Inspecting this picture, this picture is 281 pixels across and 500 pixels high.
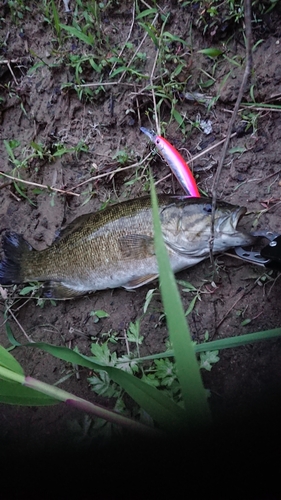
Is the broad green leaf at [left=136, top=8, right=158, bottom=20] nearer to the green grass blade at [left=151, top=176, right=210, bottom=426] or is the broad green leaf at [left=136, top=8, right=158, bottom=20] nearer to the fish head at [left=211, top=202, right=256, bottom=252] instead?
the fish head at [left=211, top=202, right=256, bottom=252]

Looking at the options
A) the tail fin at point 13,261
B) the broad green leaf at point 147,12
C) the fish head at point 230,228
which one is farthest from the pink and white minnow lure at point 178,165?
the tail fin at point 13,261

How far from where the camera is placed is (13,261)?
3.22 metres

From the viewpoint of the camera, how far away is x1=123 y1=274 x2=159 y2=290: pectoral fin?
9.19ft

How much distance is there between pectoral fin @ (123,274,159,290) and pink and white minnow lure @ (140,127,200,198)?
63 centimetres

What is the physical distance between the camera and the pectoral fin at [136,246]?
274 centimetres

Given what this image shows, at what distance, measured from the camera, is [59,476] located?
4.25ft

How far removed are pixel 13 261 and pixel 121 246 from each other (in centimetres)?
97

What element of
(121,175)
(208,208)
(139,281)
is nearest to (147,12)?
(121,175)

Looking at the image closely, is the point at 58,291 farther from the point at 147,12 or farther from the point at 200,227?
the point at 147,12

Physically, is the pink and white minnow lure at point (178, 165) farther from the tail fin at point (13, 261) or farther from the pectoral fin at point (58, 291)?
the tail fin at point (13, 261)

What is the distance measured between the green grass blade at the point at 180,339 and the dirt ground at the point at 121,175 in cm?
83

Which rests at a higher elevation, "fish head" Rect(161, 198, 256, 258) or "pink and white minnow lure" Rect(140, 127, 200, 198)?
"pink and white minnow lure" Rect(140, 127, 200, 198)

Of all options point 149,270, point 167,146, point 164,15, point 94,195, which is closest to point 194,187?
point 167,146

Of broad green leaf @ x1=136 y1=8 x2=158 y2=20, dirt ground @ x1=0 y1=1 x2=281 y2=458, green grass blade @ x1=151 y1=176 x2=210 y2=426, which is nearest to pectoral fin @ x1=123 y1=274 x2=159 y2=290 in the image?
dirt ground @ x1=0 y1=1 x2=281 y2=458
